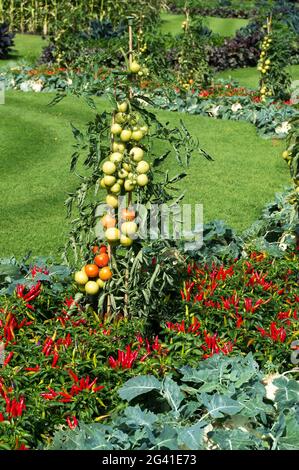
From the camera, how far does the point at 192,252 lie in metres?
6.44

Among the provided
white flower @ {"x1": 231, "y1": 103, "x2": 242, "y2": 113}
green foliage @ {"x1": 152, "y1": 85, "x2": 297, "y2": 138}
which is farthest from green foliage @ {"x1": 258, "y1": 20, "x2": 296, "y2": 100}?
white flower @ {"x1": 231, "y1": 103, "x2": 242, "y2": 113}

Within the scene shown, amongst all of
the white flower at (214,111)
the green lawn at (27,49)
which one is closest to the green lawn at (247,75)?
the white flower at (214,111)

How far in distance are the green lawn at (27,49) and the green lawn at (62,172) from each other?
824cm

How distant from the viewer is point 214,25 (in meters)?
31.2

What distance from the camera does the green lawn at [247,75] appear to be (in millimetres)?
20841

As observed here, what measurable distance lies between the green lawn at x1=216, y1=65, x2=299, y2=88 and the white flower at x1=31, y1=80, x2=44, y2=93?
6.41m

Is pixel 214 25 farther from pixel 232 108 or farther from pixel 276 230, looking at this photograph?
pixel 276 230

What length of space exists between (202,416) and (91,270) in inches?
57.8

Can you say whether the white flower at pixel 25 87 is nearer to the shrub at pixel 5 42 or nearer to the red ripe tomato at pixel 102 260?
the shrub at pixel 5 42

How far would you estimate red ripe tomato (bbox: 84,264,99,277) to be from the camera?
197 inches

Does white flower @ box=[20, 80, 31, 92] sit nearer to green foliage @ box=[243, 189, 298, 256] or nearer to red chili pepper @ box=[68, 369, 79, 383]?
green foliage @ box=[243, 189, 298, 256]

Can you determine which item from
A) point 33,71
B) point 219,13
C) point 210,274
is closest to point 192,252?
point 210,274

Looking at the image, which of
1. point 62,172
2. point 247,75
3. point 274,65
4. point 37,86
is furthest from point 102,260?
point 247,75

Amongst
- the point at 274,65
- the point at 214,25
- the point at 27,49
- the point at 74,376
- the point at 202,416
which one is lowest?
the point at 27,49
